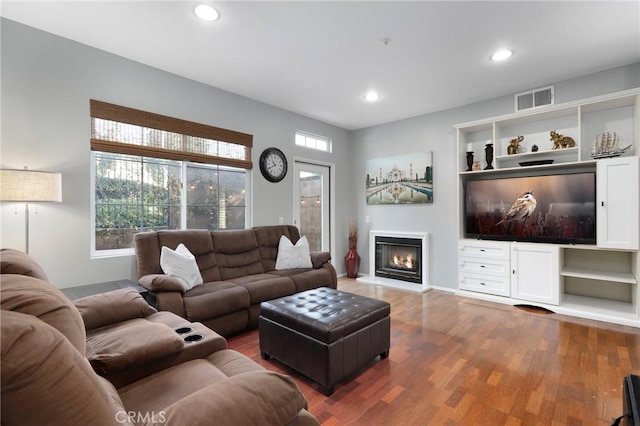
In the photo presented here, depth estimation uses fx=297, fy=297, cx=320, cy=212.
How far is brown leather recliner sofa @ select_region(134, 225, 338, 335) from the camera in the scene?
2627mm

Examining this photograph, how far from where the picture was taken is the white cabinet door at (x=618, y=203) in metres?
3.10

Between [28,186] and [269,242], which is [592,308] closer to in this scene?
[269,242]

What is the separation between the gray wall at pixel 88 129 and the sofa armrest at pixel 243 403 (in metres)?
2.65

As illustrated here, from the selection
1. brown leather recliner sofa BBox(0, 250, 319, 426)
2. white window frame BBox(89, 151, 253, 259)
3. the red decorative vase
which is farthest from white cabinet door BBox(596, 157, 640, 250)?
white window frame BBox(89, 151, 253, 259)

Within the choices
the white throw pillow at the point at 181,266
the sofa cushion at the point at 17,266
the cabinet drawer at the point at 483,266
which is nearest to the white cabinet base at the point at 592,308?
the cabinet drawer at the point at 483,266

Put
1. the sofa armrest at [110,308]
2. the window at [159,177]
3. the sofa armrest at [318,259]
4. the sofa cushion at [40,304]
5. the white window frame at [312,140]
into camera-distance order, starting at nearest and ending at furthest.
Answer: the sofa cushion at [40,304] → the sofa armrest at [110,308] → the window at [159,177] → the sofa armrest at [318,259] → the white window frame at [312,140]

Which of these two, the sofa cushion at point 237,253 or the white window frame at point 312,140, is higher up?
the white window frame at point 312,140

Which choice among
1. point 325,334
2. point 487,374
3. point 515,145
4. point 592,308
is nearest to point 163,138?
point 325,334

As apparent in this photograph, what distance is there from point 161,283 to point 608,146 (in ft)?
15.9

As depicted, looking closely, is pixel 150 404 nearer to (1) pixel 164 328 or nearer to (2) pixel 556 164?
(1) pixel 164 328

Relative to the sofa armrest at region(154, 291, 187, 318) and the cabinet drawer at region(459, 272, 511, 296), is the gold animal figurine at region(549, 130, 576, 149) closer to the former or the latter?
the cabinet drawer at region(459, 272, 511, 296)

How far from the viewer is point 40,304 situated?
0.82m

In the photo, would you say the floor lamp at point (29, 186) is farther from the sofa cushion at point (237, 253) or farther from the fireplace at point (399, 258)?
the fireplace at point (399, 258)

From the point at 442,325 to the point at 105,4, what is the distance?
13.7ft
